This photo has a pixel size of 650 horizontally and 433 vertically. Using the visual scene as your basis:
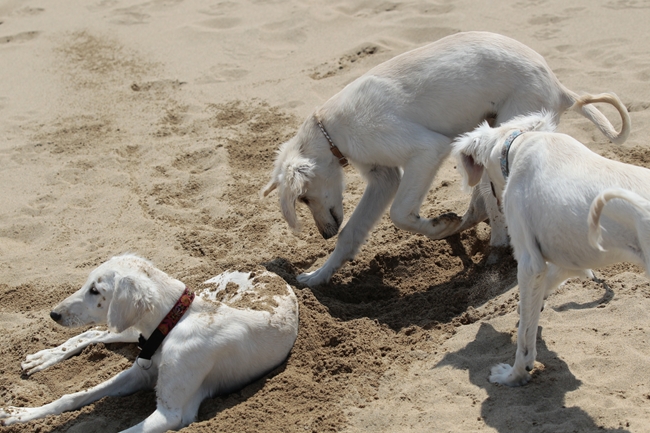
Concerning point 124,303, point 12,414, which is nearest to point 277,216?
point 124,303

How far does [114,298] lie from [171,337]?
0.40m

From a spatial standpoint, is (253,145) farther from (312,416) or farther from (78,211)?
(312,416)

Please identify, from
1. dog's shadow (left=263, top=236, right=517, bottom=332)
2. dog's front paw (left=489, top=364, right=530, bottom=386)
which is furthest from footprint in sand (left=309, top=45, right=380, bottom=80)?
dog's front paw (left=489, top=364, right=530, bottom=386)

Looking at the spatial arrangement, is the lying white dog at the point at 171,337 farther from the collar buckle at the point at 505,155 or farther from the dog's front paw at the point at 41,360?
the collar buckle at the point at 505,155

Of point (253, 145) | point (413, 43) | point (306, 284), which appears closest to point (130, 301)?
A: point (306, 284)

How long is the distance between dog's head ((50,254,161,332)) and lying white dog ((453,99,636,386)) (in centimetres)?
211

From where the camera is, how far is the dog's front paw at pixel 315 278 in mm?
5828

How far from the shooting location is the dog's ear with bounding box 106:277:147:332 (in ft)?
14.3

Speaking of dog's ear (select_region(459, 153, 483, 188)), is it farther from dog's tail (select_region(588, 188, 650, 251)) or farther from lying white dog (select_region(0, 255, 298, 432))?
lying white dog (select_region(0, 255, 298, 432))

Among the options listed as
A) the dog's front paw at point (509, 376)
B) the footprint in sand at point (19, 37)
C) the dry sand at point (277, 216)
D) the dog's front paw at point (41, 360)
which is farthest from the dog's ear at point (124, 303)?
the footprint in sand at point (19, 37)

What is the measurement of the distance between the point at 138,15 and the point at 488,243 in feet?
23.8

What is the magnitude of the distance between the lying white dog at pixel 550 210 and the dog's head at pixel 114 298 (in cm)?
211

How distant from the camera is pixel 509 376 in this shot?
13.8ft

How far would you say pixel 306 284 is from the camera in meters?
5.80
